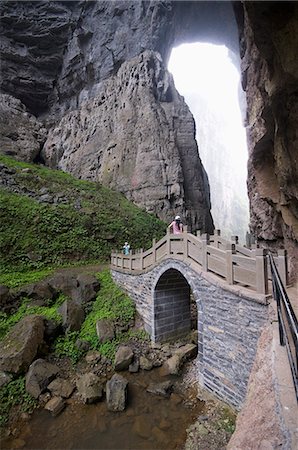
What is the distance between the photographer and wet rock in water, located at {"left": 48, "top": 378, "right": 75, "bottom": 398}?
300 inches

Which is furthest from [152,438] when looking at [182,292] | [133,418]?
[182,292]

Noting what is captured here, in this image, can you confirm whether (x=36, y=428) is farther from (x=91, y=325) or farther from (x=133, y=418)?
(x=91, y=325)

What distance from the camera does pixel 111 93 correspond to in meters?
28.4

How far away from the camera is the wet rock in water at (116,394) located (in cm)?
724

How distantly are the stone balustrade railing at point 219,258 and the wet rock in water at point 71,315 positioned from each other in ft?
10.6

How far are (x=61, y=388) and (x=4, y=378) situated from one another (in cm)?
183

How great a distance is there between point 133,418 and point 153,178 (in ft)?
62.4

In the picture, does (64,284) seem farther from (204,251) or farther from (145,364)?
(204,251)

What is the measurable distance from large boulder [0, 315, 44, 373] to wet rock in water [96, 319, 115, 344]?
2267mm

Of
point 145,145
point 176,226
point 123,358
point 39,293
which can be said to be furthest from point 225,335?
point 145,145

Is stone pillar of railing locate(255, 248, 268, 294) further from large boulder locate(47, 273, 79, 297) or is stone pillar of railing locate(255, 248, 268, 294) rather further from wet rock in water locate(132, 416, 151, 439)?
large boulder locate(47, 273, 79, 297)

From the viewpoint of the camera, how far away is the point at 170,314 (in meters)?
11.3

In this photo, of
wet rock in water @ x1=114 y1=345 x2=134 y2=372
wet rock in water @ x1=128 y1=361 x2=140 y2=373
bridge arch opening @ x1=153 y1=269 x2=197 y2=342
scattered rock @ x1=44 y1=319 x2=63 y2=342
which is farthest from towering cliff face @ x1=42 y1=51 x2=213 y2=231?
wet rock in water @ x1=128 y1=361 x2=140 y2=373

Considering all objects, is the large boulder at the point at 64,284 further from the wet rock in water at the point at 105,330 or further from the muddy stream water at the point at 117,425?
the muddy stream water at the point at 117,425
